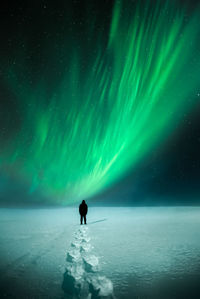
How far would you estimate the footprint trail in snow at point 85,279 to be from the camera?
4.45 meters

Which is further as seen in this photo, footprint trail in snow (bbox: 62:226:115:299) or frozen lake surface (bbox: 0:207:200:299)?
frozen lake surface (bbox: 0:207:200:299)

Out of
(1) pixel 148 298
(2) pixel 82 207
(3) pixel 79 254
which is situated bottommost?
(1) pixel 148 298

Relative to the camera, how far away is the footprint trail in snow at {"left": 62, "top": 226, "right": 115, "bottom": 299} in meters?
4.45

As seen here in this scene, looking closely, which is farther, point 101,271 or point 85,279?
point 101,271

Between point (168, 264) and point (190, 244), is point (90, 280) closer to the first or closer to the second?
point (168, 264)

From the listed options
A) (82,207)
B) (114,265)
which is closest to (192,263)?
(114,265)

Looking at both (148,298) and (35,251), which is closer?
(148,298)

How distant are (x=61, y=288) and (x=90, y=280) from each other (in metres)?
0.67

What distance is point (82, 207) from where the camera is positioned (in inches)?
711

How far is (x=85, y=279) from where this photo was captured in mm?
5289

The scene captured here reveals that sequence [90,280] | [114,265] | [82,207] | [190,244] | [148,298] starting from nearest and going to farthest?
1. [148,298]
2. [90,280]
3. [114,265]
4. [190,244]
5. [82,207]

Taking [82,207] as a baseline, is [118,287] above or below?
below

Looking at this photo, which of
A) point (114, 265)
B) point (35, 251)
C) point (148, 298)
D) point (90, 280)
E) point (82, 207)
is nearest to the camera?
point (148, 298)

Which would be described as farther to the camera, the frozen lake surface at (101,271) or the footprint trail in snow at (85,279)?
the frozen lake surface at (101,271)
